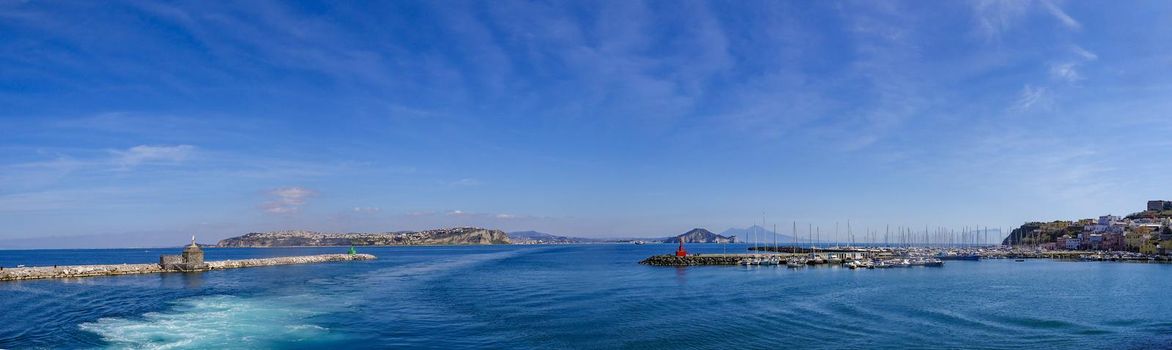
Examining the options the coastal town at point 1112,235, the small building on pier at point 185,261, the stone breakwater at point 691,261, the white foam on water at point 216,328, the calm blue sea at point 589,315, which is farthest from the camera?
the coastal town at point 1112,235

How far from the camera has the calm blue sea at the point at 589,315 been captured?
24281mm

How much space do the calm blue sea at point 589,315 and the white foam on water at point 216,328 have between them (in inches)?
3.7

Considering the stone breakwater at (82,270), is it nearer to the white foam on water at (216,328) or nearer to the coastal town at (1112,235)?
the white foam on water at (216,328)

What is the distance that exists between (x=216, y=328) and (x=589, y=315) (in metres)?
→ 16.8

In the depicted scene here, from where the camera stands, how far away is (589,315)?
31.9 metres

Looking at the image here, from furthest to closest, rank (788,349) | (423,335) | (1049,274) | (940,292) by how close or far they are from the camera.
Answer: (1049,274) < (940,292) < (423,335) < (788,349)

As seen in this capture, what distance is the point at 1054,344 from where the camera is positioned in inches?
934

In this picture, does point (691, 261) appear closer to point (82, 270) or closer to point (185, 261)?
point (185, 261)

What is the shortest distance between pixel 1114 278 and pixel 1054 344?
1684 inches

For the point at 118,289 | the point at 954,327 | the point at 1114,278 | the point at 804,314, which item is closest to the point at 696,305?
the point at 804,314

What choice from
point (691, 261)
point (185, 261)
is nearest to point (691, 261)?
point (691, 261)

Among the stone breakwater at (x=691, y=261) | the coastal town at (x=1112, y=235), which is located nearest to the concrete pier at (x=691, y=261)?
the stone breakwater at (x=691, y=261)

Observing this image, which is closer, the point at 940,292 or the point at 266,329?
the point at 266,329

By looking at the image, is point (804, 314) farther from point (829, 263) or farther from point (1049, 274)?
point (829, 263)
